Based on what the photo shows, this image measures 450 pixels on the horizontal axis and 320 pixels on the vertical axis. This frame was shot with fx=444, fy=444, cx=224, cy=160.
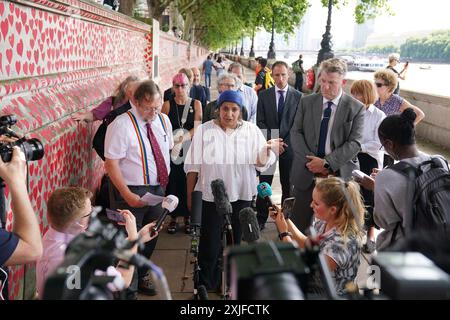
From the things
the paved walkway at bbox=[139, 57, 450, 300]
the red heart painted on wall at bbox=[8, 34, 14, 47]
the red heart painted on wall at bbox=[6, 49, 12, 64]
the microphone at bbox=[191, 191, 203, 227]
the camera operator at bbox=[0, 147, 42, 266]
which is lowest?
the paved walkway at bbox=[139, 57, 450, 300]

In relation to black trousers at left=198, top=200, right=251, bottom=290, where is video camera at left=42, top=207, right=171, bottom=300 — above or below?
above

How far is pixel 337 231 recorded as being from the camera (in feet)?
8.86

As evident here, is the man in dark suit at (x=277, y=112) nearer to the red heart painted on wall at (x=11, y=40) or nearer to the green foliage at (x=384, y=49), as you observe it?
the red heart painted on wall at (x=11, y=40)

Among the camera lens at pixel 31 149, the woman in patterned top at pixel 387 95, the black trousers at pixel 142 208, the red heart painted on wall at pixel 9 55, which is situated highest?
the red heart painted on wall at pixel 9 55

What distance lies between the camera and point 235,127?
12.3 feet

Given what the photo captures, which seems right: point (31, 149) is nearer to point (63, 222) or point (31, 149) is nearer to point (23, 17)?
point (63, 222)

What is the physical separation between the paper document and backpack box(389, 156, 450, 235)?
1.86 metres

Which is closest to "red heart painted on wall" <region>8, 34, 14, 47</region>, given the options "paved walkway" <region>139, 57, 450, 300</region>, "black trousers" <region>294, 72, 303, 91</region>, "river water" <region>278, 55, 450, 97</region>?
"paved walkway" <region>139, 57, 450, 300</region>

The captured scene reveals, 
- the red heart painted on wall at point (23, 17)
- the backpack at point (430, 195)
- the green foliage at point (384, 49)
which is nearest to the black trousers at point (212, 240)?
the backpack at point (430, 195)

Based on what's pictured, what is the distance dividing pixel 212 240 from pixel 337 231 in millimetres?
1486

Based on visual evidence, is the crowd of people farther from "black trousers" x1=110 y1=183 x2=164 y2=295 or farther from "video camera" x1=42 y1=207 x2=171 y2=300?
"video camera" x1=42 y1=207 x2=171 y2=300

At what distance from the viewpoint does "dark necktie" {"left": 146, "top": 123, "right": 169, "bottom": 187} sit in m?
3.63

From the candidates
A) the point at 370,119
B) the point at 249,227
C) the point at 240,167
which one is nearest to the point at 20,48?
the point at 240,167

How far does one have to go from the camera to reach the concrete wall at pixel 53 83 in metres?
2.94
